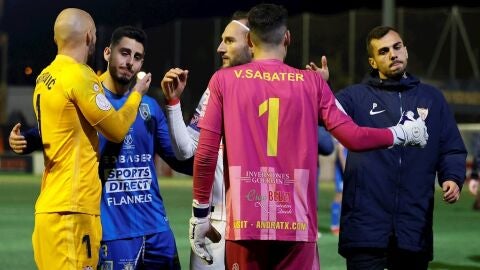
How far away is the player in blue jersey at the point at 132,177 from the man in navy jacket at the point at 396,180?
1.16 m

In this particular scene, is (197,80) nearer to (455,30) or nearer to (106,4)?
(455,30)

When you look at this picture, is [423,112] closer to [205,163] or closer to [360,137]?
[360,137]

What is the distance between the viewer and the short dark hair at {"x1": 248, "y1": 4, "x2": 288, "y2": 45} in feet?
19.5

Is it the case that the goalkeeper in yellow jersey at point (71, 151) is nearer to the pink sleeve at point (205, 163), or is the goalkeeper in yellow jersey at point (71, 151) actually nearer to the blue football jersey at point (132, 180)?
the blue football jersey at point (132, 180)

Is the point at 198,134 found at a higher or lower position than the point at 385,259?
higher

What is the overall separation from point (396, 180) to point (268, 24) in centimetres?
191

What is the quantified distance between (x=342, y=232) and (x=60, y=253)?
2.00 metres

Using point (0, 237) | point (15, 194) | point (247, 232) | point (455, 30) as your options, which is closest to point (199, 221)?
point (247, 232)

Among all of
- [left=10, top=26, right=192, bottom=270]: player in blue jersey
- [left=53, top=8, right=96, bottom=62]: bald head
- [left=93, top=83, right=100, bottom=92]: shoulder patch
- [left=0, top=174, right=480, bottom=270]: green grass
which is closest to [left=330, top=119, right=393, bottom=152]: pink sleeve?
[left=93, top=83, right=100, bottom=92]: shoulder patch

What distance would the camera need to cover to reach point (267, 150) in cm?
588

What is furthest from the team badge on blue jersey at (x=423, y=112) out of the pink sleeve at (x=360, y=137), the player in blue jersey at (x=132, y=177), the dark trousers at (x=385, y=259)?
the player in blue jersey at (x=132, y=177)

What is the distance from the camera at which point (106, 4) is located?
45344 millimetres

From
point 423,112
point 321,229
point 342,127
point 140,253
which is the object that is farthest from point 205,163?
point 321,229

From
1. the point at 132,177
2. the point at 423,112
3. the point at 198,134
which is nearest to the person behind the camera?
the point at 132,177
